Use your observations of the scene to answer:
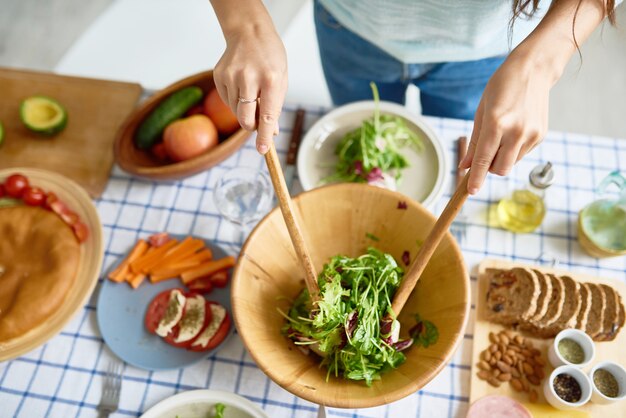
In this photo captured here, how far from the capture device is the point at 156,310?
133 centimetres

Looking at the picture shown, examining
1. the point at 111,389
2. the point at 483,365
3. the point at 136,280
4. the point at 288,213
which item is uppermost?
the point at 288,213

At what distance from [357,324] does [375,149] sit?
1.82 feet

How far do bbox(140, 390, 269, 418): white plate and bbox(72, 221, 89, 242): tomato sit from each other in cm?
47

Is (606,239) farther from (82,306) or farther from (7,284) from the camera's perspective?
(7,284)

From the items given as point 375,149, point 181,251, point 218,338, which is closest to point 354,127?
point 375,149

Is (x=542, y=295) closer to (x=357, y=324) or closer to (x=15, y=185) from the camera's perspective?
(x=357, y=324)

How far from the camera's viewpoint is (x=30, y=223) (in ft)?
4.58

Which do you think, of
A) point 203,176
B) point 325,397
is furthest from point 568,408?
point 203,176

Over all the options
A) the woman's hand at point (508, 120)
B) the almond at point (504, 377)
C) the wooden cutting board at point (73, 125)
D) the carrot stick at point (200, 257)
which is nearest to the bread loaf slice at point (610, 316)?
the almond at point (504, 377)

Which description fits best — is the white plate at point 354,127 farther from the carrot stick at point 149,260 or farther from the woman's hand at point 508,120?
the woman's hand at point 508,120

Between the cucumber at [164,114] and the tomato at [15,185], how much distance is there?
1.03 feet

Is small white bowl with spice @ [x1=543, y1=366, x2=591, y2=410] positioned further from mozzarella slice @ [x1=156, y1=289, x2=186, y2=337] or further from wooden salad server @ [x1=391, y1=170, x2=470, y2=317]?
mozzarella slice @ [x1=156, y1=289, x2=186, y2=337]

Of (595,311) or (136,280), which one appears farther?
(136,280)

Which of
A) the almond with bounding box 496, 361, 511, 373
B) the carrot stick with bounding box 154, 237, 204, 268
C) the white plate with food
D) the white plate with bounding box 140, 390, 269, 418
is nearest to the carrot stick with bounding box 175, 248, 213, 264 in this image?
the carrot stick with bounding box 154, 237, 204, 268
